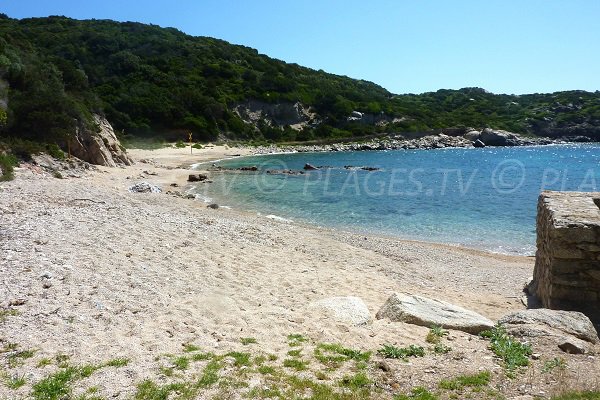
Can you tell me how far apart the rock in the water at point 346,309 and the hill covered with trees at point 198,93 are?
999 inches

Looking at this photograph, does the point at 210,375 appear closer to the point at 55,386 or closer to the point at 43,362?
the point at 55,386

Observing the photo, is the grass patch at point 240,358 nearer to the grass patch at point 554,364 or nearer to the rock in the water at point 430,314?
the rock in the water at point 430,314

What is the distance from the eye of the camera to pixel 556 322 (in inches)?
281

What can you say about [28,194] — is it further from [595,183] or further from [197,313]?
[595,183]

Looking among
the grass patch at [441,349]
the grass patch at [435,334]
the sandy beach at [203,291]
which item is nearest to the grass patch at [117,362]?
the sandy beach at [203,291]

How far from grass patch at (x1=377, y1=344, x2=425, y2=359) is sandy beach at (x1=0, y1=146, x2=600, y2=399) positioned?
187mm

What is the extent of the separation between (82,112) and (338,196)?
18950mm

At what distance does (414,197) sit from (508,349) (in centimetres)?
2429

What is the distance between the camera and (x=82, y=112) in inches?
1254

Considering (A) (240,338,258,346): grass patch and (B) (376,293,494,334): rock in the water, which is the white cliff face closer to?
(B) (376,293,494,334): rock in the water

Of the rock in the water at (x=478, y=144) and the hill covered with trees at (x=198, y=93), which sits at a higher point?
the hill covered with trees at (x=198, y=93)

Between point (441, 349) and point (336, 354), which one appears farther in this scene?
point (441, 349)

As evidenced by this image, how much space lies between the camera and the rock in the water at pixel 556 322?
6926 millimetres

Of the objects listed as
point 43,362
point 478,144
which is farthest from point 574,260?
point 478,144
